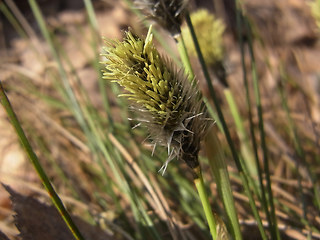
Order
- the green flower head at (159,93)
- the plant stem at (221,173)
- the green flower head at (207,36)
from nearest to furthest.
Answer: the green flower head at (159,93) < the plant stem at (221,173) < the green flower head at (207,36)

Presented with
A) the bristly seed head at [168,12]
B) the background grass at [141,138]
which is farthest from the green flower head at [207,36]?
the bristly seed head at [168,12]

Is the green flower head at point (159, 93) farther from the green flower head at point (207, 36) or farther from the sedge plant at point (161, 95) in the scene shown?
the green flower head at point (207, 36)

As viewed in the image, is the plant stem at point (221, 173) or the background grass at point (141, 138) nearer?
the plant stem at point (221, 173)

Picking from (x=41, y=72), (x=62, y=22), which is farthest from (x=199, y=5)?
(x=41, y=72)

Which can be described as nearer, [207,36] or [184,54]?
[184,54]

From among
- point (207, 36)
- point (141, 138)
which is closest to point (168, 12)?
point (207, 36)

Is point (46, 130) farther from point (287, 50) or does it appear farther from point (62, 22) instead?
point (287, 50)

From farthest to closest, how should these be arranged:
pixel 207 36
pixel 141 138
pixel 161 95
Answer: pixel 141 138, pixel 207 36, pixel 161 95

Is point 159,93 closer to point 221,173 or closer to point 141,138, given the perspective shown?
point 221,173
